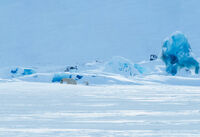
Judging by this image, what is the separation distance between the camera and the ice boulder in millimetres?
11361

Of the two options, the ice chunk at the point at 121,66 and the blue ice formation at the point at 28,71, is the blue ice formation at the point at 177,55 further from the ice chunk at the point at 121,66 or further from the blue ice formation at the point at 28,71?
the blue ice formation at the point at 28,71

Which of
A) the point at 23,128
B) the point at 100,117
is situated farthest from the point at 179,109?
the point at 23,128

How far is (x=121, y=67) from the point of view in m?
11.5

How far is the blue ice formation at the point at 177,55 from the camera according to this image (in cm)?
1098

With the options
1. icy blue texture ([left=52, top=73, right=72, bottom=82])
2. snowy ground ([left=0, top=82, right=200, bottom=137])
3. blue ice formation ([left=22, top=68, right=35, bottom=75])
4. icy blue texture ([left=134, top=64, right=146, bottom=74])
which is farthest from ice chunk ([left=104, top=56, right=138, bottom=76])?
snowy ground ([left=0, top=82, right=200, bottom=137])

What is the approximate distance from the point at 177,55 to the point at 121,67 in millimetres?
1465

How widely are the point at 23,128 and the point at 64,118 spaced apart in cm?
45

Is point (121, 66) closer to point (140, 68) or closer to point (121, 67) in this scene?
point (121, 67)

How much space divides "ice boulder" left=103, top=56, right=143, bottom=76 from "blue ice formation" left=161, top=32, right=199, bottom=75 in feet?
2.82

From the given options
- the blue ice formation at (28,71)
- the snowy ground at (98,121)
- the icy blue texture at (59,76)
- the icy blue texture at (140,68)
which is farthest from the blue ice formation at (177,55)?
the snowy ground at (98,121)

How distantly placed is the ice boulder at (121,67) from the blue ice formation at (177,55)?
0.86 metres

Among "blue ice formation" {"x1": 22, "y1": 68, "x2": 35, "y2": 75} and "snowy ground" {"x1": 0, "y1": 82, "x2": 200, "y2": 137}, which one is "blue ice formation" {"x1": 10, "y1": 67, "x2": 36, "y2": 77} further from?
"snowy ground" {"x1": 0, "y1": 82, "x2": 200, "y2": 137}

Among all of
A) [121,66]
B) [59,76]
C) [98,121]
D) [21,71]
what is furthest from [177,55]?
[98,121]

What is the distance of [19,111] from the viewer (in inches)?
114
